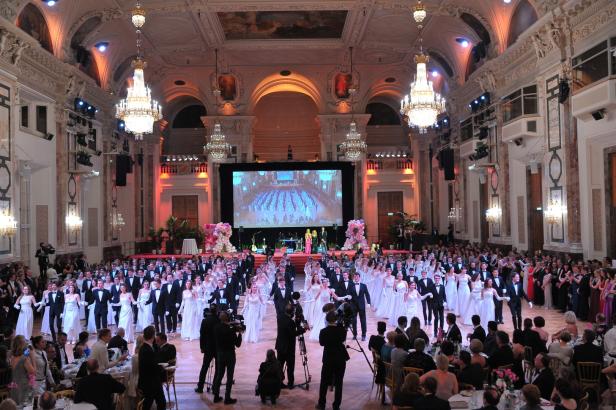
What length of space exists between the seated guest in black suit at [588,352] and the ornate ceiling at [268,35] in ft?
43.4

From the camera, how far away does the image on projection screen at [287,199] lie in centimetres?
3572

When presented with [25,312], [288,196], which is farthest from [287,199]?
[25,312]

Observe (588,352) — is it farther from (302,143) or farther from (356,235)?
(302,143)

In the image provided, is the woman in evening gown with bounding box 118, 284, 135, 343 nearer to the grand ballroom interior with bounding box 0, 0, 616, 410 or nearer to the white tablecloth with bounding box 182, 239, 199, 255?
the grand ballroom interior with bounding box 0, 0, 616, 410

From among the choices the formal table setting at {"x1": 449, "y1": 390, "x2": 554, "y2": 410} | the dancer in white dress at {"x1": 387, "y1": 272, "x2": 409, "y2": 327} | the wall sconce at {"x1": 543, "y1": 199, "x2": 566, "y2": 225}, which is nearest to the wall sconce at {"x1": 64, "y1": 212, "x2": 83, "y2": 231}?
the dancer in white dress at {"x1": 387, "y1": 272, "x2": 409, "y2": 327}

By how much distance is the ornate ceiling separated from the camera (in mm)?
23047

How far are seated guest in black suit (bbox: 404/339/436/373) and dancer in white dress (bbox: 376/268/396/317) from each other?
8.61 meters

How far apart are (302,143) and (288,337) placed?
29.8 metres

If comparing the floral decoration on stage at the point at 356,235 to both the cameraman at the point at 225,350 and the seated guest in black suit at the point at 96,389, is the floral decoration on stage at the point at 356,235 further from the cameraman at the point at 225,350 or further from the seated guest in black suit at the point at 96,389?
the seated guest in black suit at the point at 96,389

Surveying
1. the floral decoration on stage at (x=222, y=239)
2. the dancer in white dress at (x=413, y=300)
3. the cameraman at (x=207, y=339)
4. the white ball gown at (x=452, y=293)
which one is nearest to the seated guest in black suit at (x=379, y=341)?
the cameraman at (x=207, y=339)

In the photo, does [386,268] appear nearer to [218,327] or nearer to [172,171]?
[218,327]

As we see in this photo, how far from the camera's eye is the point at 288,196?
35.9 metres

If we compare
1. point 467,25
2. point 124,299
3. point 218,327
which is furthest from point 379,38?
point 218,327

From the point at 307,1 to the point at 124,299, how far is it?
14490mm
